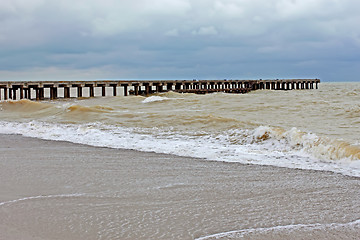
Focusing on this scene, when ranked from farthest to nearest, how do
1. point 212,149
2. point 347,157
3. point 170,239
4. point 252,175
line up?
1. point 212,149
2. point 347,157
3. point 252,175
4. point 170,239

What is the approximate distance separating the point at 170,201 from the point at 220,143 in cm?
375

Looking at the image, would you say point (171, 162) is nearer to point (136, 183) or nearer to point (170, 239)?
point (136, 183)

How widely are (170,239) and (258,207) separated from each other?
1.03 metres

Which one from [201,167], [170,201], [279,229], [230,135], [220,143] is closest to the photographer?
[279,229]

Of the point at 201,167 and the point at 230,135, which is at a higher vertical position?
the point at 230,135

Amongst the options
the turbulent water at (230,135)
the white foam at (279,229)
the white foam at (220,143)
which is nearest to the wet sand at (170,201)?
the white foam at (279,229)

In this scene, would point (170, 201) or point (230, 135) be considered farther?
point (230, 135)

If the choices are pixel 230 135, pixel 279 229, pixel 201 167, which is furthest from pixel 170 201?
pixel 230 135

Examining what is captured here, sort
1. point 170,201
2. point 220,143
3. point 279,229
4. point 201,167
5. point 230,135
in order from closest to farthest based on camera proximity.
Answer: point 279,229, point 170,201, point 201,167, point 220,143, point 230,135

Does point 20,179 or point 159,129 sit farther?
point 159,129

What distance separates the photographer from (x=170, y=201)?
3484 millimetres

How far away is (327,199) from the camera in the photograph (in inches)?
139

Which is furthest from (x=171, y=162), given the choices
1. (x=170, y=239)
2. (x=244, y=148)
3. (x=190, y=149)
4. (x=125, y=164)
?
(x=170, y=239)

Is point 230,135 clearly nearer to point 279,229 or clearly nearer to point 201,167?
point 201,167
